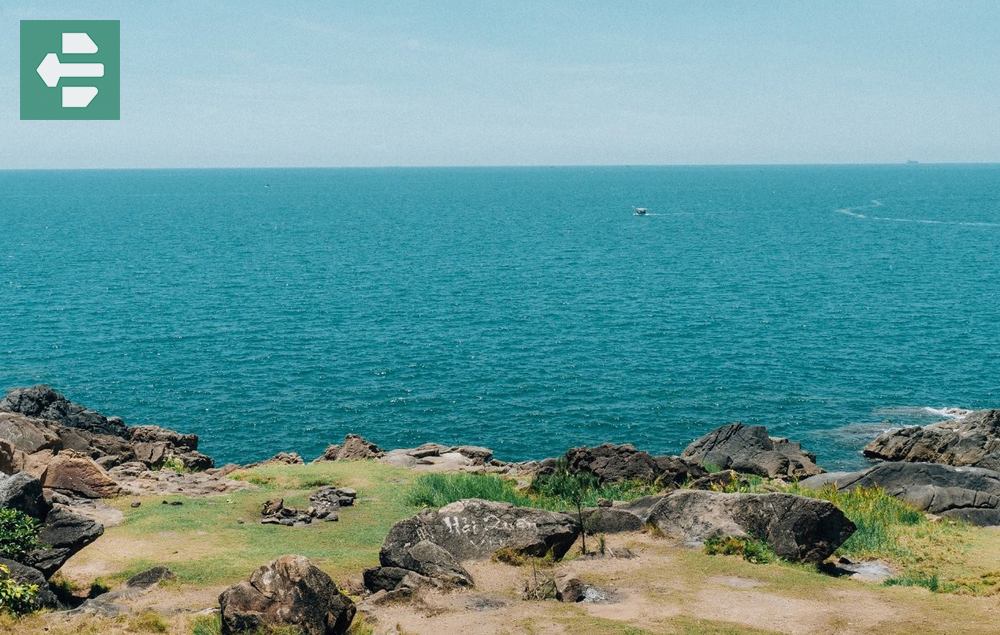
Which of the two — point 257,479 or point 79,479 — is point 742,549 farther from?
point 79,479

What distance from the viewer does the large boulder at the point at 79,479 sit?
143ft

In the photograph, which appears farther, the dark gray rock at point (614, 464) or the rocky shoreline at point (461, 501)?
the dark gray rock at point (614, 464)

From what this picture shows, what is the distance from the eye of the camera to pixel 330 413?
253 feet

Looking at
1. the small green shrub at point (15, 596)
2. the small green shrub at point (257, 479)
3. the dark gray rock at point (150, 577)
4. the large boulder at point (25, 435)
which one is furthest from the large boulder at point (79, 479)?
the small green shrub at point (15, 596)

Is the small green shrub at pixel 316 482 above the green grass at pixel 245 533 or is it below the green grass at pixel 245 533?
below

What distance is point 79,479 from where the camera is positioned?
4406cm

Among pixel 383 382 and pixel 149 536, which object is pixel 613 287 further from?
pixel 149 536

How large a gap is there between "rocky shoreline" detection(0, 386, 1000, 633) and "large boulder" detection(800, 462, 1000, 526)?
0.25 ft

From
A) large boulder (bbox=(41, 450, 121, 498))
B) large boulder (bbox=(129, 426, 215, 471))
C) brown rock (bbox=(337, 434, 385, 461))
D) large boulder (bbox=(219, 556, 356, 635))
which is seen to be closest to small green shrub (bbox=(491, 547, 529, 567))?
large boulder (bbox=(219, 556, 356, 635))

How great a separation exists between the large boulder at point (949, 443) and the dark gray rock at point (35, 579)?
52218 millimetres

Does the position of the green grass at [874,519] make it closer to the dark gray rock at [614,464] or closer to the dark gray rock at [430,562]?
the dark gray rock at [614,464]

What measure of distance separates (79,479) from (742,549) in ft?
95.9

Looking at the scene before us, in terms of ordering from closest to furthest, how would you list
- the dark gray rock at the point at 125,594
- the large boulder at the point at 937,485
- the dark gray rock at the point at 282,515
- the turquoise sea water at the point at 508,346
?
the dark gray rock at the point at 125,594, the dark gray rock at the point at 282,515, the large boulder at the point at 937,485, the turquoise sea water at the point at 508,346

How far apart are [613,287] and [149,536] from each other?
103706 millimetres
